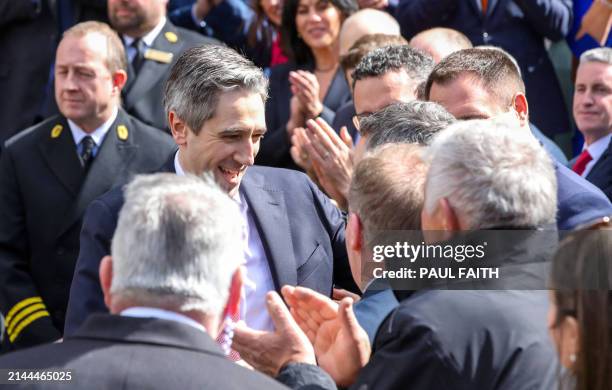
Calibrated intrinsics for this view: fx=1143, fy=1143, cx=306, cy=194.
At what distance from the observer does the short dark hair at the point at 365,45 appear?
21.2 feet

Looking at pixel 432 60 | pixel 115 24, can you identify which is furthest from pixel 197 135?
pixel 115 24

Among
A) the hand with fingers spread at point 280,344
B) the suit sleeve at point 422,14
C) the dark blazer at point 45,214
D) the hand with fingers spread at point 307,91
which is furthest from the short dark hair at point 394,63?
the hand with fingers spread at point 280,344

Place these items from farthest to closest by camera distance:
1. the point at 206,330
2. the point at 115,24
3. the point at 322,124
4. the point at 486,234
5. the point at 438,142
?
1. the point at 115,24
2. the point at 322,124
3. the point at 438,142
4. the point at 486,234
5. the point at 206,330

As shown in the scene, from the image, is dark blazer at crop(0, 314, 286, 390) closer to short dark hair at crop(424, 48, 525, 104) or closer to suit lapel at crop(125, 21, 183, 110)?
short dark hair at crop(424, 48, 525, 104)

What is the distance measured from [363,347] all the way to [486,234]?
1.54 feet

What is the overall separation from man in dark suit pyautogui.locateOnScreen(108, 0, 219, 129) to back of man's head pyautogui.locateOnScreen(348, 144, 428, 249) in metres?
3.71

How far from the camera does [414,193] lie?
3174 millimetres

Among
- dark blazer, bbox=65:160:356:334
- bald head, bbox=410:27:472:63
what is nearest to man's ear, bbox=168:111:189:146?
dark blazer, bbox=65:160:356:334

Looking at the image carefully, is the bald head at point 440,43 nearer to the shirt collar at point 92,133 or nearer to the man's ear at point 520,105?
the man's ear at point 520,105

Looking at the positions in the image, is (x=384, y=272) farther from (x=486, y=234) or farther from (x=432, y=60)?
(x=432, y=60)

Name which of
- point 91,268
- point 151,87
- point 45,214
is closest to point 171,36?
point 151,87

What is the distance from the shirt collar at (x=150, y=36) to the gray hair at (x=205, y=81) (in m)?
2.99

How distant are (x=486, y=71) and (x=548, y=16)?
8.26ft

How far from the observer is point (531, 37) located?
7.27 m
